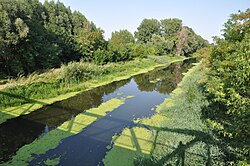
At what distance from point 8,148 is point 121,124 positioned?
5417 millimetres

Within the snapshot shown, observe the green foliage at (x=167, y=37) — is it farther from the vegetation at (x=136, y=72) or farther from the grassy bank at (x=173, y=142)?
the grassy bank at (x=173, y=142)

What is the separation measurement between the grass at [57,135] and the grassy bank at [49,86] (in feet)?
11.3

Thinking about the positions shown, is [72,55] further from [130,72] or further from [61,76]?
[61,76]

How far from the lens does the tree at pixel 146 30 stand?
229 ft

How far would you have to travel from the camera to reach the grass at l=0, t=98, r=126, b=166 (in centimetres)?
852

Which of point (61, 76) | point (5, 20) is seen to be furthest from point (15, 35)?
point (61, 76)

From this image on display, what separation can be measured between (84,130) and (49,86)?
7.67 meters

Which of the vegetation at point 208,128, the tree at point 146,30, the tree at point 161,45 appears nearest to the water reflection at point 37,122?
the vegetation at point 208,128

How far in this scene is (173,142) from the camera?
817cm

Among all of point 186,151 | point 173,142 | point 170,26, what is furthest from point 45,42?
point 170,26

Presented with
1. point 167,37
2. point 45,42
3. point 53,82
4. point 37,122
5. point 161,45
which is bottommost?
point 37,122

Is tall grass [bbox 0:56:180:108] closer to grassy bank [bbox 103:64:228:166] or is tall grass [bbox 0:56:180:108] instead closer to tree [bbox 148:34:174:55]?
grassy bank [bbox 103:64:228:166]

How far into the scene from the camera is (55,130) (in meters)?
11.2

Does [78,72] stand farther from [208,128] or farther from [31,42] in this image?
[208,128]
